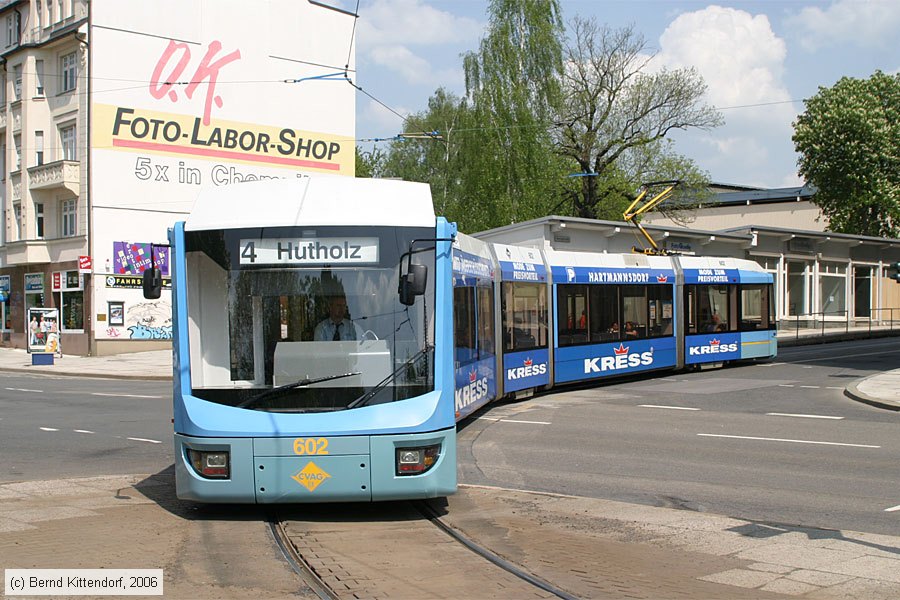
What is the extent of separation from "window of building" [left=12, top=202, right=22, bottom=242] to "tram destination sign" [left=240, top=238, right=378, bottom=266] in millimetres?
41003

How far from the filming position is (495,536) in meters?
7.79

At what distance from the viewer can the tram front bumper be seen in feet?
26.2

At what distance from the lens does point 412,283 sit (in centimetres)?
816

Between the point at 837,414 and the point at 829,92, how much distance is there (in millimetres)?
47429

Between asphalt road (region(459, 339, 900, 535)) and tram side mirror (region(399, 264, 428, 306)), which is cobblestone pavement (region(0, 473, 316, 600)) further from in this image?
asphalt road (region(459, 339, 900, 535))

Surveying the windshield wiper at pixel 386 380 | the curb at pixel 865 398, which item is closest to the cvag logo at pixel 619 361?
the curb at pixel 865 398

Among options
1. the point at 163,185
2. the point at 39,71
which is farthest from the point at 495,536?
the point at 39,71

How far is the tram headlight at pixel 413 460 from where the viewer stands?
26.6ft

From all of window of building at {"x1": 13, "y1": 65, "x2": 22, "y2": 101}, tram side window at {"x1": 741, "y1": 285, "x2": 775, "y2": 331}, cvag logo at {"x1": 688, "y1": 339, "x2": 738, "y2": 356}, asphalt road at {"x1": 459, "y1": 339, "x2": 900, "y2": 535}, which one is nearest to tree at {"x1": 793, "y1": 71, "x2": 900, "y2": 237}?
tram side window at {"x1": 741, "y1": 285, "x2": 775, "y2": 331}

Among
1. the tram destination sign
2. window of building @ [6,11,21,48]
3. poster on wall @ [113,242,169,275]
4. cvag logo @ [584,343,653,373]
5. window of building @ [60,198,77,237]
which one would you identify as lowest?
cvag logo @ [584,343,653,373]

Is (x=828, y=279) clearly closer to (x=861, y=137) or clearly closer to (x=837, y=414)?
(x=861, y=137)

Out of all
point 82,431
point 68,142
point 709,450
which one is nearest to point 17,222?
point 68,142

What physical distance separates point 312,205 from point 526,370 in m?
10.9

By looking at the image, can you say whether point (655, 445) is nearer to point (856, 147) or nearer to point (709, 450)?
point (709, 450)
